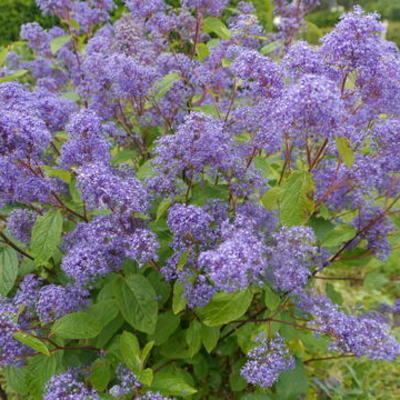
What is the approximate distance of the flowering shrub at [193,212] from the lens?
2.45m

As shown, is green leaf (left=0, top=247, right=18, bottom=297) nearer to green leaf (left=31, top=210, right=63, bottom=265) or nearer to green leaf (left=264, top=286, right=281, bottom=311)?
green leaf (left=31, top=210, right=63, bottom=265)

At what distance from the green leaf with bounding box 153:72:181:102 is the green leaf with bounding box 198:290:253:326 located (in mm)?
1507

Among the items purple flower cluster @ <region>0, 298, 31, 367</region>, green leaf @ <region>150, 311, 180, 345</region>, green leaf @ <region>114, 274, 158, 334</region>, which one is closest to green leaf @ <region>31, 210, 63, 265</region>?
purple flower cluster @ <region>0, 298, 31, 367</region>

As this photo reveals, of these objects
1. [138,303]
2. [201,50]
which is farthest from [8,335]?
[201,50]

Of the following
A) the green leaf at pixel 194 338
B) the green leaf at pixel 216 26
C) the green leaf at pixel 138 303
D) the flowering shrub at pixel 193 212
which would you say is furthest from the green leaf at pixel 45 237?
the green leaf at pixel 216 26

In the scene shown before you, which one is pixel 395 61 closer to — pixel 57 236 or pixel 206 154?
pixel 206 154

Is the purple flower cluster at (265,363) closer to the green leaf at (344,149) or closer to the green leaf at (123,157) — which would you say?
the green leaf at (344,149)

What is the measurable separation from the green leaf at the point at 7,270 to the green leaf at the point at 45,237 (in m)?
0.33

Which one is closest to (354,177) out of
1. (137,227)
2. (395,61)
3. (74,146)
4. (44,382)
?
(395,61)

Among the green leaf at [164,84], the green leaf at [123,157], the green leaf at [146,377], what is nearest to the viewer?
the green leaf at [146,377]

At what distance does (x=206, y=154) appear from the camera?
2.63 meters

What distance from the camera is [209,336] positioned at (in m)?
3.09

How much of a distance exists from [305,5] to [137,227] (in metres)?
3.10

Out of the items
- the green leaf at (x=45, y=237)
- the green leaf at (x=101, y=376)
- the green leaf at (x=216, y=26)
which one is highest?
the green leaf at (x=216, y=26)
